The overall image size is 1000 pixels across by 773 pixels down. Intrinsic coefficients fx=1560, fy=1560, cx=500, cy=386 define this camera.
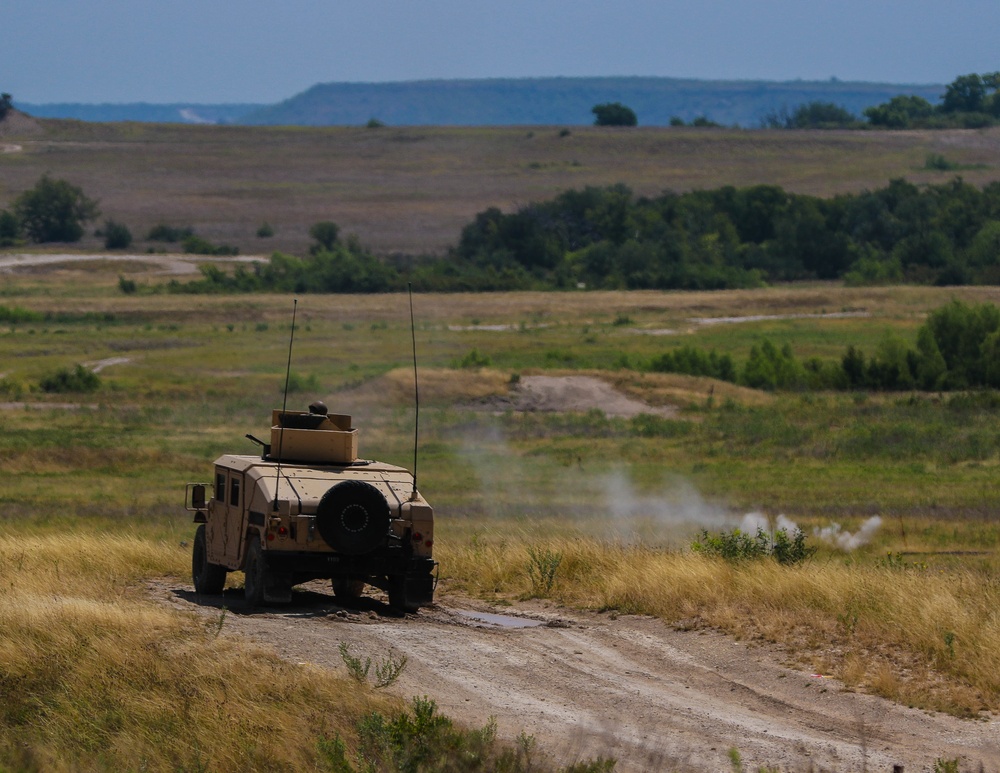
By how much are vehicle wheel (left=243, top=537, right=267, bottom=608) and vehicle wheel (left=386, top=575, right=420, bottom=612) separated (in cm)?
119

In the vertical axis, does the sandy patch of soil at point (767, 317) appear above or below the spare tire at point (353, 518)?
below

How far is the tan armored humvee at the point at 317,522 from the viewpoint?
44.9 feet

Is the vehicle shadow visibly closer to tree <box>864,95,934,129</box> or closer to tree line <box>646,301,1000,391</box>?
tree line <box>646,301,1000,391</box>

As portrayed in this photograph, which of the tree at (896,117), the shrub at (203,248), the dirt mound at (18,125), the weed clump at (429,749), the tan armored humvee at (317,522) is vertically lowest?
the weed clump at (429,749)

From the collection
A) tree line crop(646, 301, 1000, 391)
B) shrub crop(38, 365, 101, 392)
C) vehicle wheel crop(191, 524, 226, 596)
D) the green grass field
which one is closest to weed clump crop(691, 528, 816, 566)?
the green grass field

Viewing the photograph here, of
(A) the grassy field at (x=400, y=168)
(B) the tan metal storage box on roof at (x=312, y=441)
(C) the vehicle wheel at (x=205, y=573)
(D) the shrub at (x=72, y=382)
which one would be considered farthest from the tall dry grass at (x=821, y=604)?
(A) the grassy field at (x=400, y=168)

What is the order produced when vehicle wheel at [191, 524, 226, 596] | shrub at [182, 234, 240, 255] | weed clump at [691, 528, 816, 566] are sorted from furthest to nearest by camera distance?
shrub at [182, 234, 240, 255] < weed clump at [691, 528, 816, 566] < vehicle wheel at [191, 524, 226, 596]

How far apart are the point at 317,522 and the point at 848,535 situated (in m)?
12.2

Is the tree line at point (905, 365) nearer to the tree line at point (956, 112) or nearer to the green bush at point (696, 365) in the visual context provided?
the green bush at point (696, 365)

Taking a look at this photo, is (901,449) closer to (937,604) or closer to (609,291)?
(937,604)

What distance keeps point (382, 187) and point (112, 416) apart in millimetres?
107035

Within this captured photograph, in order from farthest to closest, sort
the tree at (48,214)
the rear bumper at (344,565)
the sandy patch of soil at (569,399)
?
1. the tree at (48,214)
2. the sandy patch of soil at (569,399)
3. the rear bumper at (344,565)

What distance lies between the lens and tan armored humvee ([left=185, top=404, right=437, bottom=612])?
13688 millimetres

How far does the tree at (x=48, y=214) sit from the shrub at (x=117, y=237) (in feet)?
18.4
